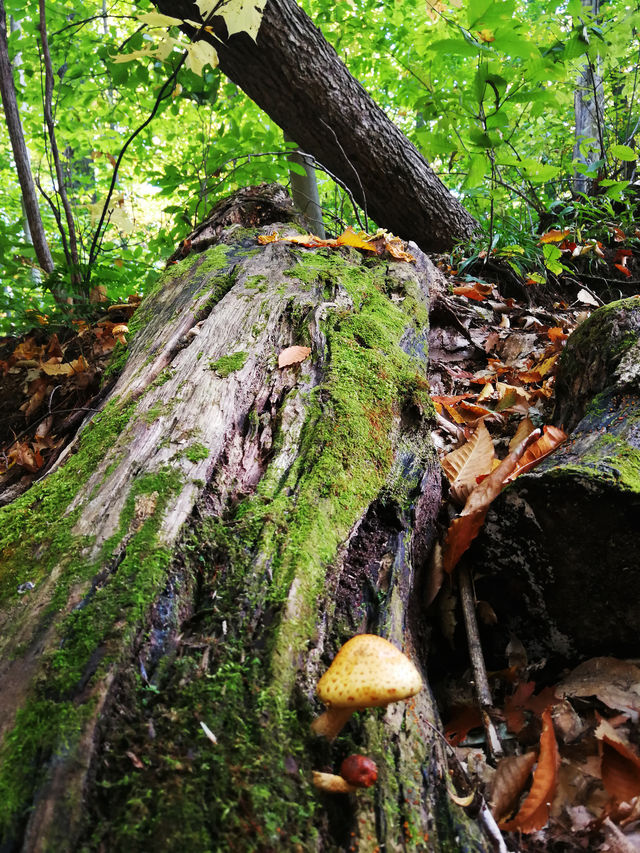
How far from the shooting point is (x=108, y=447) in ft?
5.90

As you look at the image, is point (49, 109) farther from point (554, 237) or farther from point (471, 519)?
point (554, 237)

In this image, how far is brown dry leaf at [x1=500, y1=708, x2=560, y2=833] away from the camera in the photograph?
1183mm

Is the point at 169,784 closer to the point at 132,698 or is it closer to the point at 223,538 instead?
the point at 132,698

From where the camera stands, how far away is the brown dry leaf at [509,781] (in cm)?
123

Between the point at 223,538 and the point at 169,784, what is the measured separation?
625mm

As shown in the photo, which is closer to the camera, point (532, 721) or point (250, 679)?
point (250, 679)

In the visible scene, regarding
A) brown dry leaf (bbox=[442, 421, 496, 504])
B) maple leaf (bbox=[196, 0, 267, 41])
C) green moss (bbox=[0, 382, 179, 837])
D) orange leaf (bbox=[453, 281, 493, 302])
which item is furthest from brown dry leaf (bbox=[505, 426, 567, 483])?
orange leaf (bbox=[453, 281, 493, 302])

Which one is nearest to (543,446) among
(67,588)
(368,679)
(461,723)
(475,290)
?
(461,723)


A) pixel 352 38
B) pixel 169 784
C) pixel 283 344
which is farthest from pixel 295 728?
pixel 352 38

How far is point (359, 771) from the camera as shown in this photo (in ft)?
3.28

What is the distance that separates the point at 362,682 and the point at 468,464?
4.07 feet

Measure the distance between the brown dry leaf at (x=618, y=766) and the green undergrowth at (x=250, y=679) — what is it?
0.70 metres

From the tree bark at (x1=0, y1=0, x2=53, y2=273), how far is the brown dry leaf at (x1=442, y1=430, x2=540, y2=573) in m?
4.43

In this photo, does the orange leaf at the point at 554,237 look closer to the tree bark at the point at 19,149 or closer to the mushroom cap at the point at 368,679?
the tree bark at the point at 19,149
